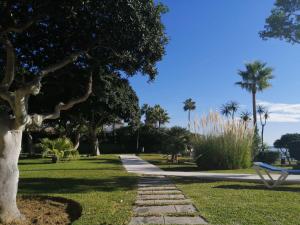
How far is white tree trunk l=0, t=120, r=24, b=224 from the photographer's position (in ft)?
22.4

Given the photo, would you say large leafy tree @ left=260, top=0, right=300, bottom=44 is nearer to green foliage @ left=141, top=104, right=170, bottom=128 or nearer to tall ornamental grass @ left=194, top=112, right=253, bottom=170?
tall ornamental grass @ left=194, top=112, right=253, bottom=170

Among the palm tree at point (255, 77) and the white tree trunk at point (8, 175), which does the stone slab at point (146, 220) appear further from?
the palm tree at point (255, 77)

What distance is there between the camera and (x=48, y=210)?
311 inches

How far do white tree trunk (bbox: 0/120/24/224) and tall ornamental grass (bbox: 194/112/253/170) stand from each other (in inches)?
486

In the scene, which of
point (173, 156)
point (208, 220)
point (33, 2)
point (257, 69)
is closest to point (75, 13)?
point (33, 2)

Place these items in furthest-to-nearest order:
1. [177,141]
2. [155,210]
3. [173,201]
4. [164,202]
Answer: [177,141]
[173,201]
[164,202]
[155,210]

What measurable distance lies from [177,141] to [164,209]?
644 inches

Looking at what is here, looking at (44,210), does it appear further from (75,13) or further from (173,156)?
(173,156)

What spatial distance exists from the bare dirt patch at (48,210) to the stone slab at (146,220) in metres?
1.17

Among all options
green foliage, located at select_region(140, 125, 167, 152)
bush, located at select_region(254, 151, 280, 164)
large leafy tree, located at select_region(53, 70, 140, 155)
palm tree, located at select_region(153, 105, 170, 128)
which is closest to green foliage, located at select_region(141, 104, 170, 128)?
palm tree, located at select_region(153, 105, 170, 128)

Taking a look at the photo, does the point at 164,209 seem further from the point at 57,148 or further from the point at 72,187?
the point at 57,148

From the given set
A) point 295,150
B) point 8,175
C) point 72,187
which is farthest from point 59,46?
point 295,150

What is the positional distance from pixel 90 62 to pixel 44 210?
3810 millimetres

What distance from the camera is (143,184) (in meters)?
11.6
